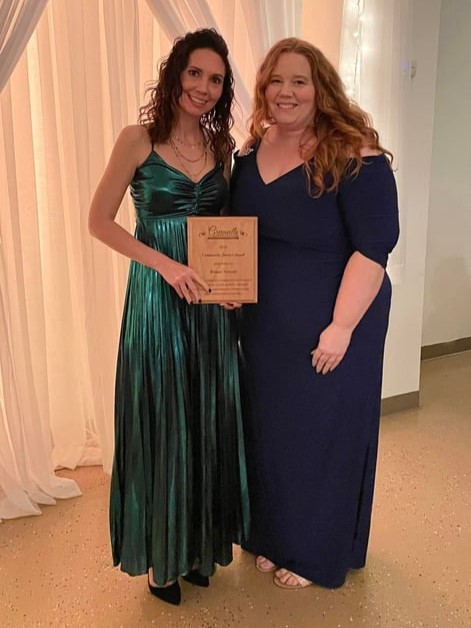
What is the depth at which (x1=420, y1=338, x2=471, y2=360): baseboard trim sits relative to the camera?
145 inches

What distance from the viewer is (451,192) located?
3545 millimetres

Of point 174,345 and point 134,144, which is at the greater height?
point 134,144

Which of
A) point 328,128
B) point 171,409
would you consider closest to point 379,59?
point 328,128

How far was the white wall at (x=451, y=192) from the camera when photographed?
3.29m

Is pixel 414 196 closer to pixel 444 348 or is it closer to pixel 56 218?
pixel 444 348

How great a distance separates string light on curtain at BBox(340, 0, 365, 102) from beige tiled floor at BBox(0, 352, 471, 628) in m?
1.53

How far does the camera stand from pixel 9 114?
196cm

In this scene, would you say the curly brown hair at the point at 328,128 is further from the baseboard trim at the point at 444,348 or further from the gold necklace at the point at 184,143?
the baseboard trim at the point at 444,348

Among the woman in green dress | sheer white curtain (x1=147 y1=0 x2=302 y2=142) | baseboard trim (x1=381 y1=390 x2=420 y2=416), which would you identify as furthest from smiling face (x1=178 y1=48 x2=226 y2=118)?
baseboard trim (x1=381 y1=390 x2=420 y2=416)

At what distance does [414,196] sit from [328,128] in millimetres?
1412

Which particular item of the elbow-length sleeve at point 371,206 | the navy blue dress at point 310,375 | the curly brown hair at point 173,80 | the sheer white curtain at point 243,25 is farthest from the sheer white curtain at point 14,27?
the elbow-length sleeve at point 371,206

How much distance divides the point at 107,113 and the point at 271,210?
0.89m

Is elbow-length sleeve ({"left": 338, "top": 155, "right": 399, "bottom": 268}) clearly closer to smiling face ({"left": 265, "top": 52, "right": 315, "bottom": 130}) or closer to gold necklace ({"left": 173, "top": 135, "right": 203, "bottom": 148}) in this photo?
smiling face ({"left": 265, "top": 52, "right": 315, "bottom": 130})

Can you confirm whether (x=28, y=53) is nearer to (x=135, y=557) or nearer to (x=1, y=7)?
(x=1, y=7)
